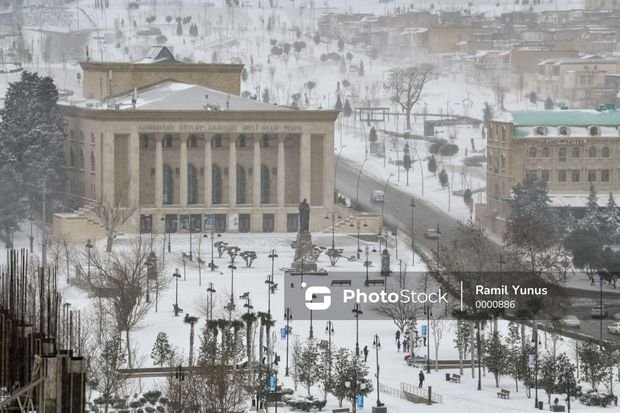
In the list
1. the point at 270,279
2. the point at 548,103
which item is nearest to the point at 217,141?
the point at 270,279

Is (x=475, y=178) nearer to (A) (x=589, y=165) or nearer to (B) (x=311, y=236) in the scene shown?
(A) (x=589, y=165)

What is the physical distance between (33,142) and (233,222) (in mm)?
9397

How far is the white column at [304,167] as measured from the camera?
120 meters

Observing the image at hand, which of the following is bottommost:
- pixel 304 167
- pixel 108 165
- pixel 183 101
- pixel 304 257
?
pixel 304 257

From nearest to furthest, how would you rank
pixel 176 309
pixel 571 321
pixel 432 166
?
pixel 176 309 < pixel 571 321 < pixel 432 166

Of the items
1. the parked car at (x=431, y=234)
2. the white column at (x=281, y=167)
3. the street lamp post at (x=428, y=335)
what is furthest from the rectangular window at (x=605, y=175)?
the street lamp post at (x=428, y=335)

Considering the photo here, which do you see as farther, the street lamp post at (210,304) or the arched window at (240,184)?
the arched window at (240,184)

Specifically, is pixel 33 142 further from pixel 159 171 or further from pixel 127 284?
pixel 127 284

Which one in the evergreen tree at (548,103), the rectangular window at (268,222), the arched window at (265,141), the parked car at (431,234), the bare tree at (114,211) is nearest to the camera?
the bare tree at (114,211)

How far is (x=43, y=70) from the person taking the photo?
189250mm

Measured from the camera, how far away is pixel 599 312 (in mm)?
90375

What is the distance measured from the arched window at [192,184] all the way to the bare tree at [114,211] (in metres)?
3.09

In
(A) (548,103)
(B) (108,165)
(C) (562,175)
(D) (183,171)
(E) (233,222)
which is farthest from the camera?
A: (A) (548,103)

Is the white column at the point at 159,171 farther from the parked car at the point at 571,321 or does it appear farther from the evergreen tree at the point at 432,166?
the parked car at the point at 571,321
